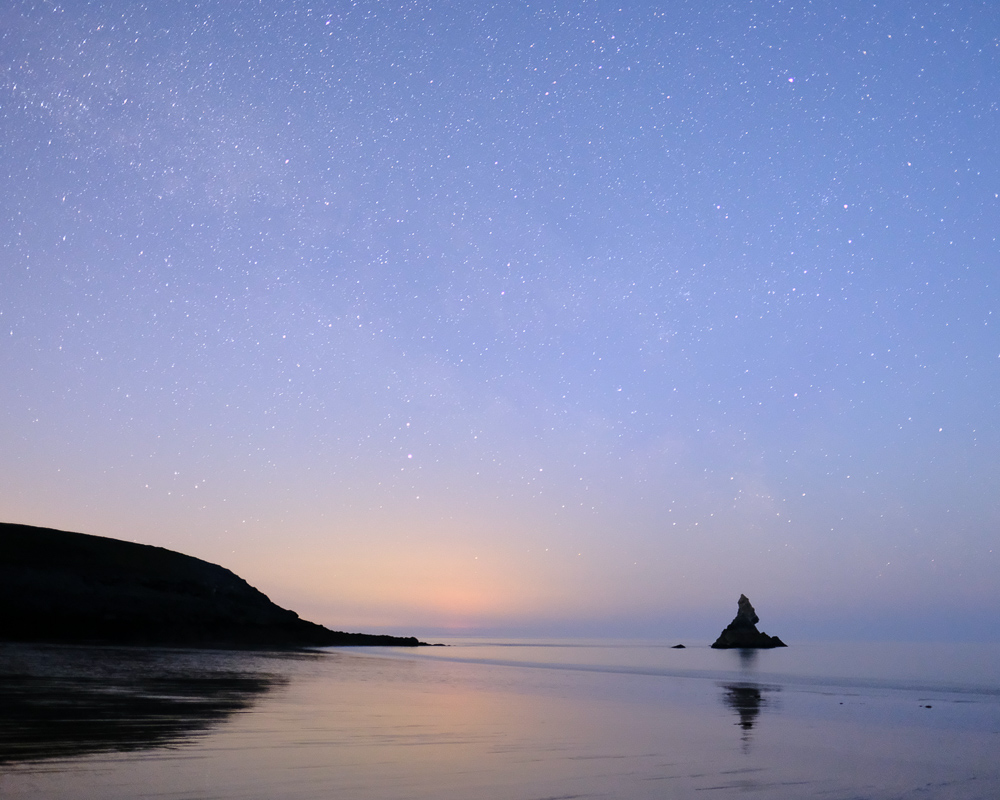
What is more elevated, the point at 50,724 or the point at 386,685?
the point at 50,724

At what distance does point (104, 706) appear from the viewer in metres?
18.5

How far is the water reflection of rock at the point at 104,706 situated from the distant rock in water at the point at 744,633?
164m

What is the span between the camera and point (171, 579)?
355ft

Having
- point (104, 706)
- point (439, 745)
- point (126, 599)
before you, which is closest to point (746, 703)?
point (439, 745)

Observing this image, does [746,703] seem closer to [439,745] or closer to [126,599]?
[439,745]

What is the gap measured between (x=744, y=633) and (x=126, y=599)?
140369 mm

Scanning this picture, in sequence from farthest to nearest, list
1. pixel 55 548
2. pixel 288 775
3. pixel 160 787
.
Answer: pixel 55 548 → pixel 288 775 → pixel 160 787

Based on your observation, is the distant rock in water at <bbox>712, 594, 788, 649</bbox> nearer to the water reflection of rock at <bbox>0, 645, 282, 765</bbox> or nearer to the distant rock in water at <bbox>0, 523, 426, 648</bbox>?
the distant rock in water at <bbox>0, 523, 426, 648</bbox>

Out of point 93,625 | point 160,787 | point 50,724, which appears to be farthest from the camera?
point 93,625

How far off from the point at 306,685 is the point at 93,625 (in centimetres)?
→ 6754

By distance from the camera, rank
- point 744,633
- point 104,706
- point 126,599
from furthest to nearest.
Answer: point 744,633 < point 126,599 < point 104,706

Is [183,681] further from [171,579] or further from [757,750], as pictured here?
[171,579]

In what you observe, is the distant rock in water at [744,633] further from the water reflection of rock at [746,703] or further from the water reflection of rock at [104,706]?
the water reflection of rock at [104,706]

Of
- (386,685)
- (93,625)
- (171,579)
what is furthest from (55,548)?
(386,685)
